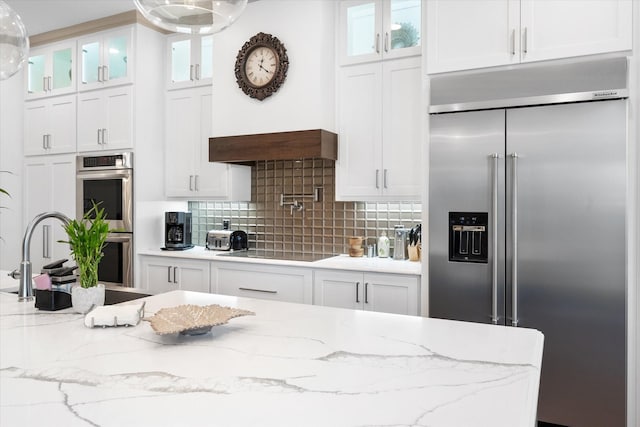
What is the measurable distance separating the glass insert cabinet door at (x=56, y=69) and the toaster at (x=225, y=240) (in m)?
1.96

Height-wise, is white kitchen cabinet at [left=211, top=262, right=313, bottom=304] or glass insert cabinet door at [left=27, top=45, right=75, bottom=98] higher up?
glass insert cabinet door at [left=27, top=45, right=75, bottom=98]

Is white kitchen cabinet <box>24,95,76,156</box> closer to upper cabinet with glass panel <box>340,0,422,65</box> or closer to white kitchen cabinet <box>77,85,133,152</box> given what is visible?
white kitchen cabinet <box>77,85,133,152</box>

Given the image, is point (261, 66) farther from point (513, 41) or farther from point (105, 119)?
point (513, 41)

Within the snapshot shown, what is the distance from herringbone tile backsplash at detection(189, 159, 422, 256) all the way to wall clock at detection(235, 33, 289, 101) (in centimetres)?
65

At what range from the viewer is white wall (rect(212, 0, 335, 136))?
11.1 feet

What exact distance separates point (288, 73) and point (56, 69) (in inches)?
99.7

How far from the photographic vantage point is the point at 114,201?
4125 mm

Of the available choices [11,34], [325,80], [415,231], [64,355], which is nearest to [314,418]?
[64,355]

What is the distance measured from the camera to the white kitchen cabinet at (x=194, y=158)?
13.0 feet

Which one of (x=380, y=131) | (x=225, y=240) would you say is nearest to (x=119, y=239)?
(x=225, y=240)

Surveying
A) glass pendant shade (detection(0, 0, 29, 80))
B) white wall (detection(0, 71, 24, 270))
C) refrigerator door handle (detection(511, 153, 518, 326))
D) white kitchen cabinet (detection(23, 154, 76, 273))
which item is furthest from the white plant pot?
white wall (detection(0, 71, 24, 270))

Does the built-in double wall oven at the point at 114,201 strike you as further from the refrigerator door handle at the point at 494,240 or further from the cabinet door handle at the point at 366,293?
the refrigerator door handle at the point at 494,240

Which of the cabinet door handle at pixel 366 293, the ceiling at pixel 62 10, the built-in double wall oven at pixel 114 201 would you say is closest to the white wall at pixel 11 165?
the ceiling at pixel 62 10

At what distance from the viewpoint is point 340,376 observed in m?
1.11
